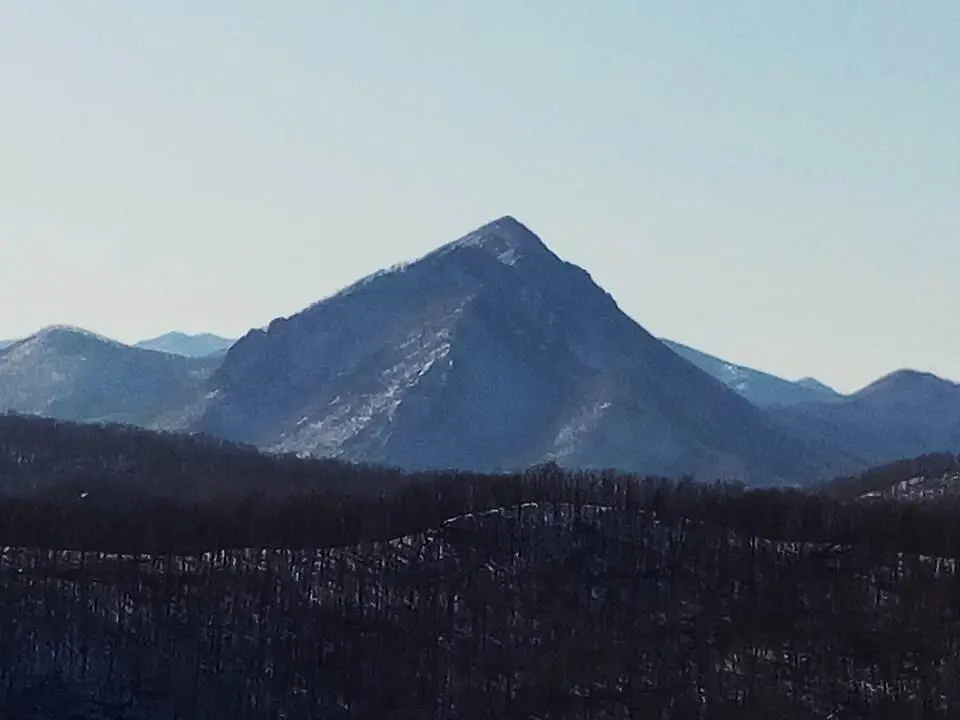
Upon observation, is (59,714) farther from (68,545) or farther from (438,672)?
(68,545)

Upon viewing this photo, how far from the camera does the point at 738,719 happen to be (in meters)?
101

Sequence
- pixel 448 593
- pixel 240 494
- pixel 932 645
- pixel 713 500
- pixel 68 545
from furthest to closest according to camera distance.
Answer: pixel 240 494, pixel 713 500, pixel 68 545, pixel 448 593, pixel 932 645

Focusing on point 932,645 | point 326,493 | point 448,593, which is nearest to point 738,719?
point 932,645

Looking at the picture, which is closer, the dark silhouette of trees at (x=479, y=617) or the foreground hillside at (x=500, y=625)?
the foreground hillside at (x=500, y=625)

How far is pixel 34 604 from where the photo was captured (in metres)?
112

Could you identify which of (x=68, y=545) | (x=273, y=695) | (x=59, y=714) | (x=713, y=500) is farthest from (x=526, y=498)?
(x=59, y=714)

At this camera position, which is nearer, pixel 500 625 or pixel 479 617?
pixel 500 625

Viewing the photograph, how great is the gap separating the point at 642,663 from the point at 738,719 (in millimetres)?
11526

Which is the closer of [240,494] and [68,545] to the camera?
[68,545]

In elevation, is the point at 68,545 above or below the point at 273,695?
above

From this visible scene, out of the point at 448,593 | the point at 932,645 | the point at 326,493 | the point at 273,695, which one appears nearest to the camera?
the point at 273,695

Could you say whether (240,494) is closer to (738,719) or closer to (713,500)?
(713,500)

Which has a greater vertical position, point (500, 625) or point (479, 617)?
point (479, 617)

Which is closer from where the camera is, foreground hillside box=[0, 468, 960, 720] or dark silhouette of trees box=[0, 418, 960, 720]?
foreground hillside box=[0, 468, 960, 720]
